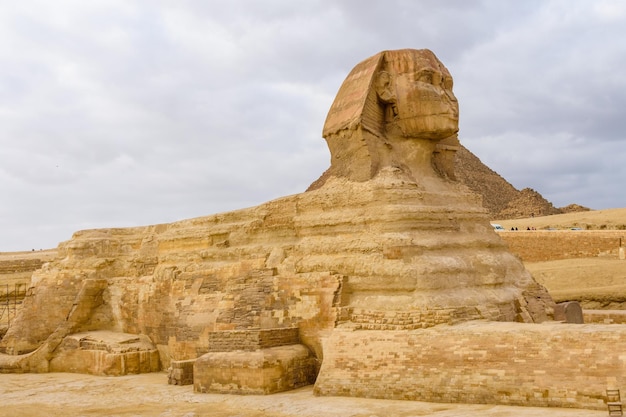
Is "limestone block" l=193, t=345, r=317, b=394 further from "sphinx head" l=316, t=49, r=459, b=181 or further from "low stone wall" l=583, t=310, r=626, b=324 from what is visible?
"low stone wall" l=583, t=310, r=626, b=324

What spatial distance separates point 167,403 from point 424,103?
19.4ft

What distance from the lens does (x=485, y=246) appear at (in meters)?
10.3

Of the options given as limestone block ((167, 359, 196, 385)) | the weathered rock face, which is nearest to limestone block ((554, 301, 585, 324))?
the weathered rock face

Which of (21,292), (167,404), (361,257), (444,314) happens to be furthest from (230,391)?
(21,292)

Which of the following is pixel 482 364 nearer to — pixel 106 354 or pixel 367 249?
pixel 367 249

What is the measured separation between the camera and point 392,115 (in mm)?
10688

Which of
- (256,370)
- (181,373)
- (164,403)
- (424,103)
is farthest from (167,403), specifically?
(424,103)

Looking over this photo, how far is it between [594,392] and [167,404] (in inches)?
224

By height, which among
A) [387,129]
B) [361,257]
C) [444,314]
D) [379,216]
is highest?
[387,129]

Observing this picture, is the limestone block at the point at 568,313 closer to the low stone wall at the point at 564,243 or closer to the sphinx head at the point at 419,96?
the sphinx head at the point at 419,96

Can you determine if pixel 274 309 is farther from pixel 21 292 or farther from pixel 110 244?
pixel 21 292

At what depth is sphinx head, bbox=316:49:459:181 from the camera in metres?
10.3

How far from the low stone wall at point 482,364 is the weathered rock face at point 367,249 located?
431 mm

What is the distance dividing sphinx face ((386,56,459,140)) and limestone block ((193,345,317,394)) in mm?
3874
